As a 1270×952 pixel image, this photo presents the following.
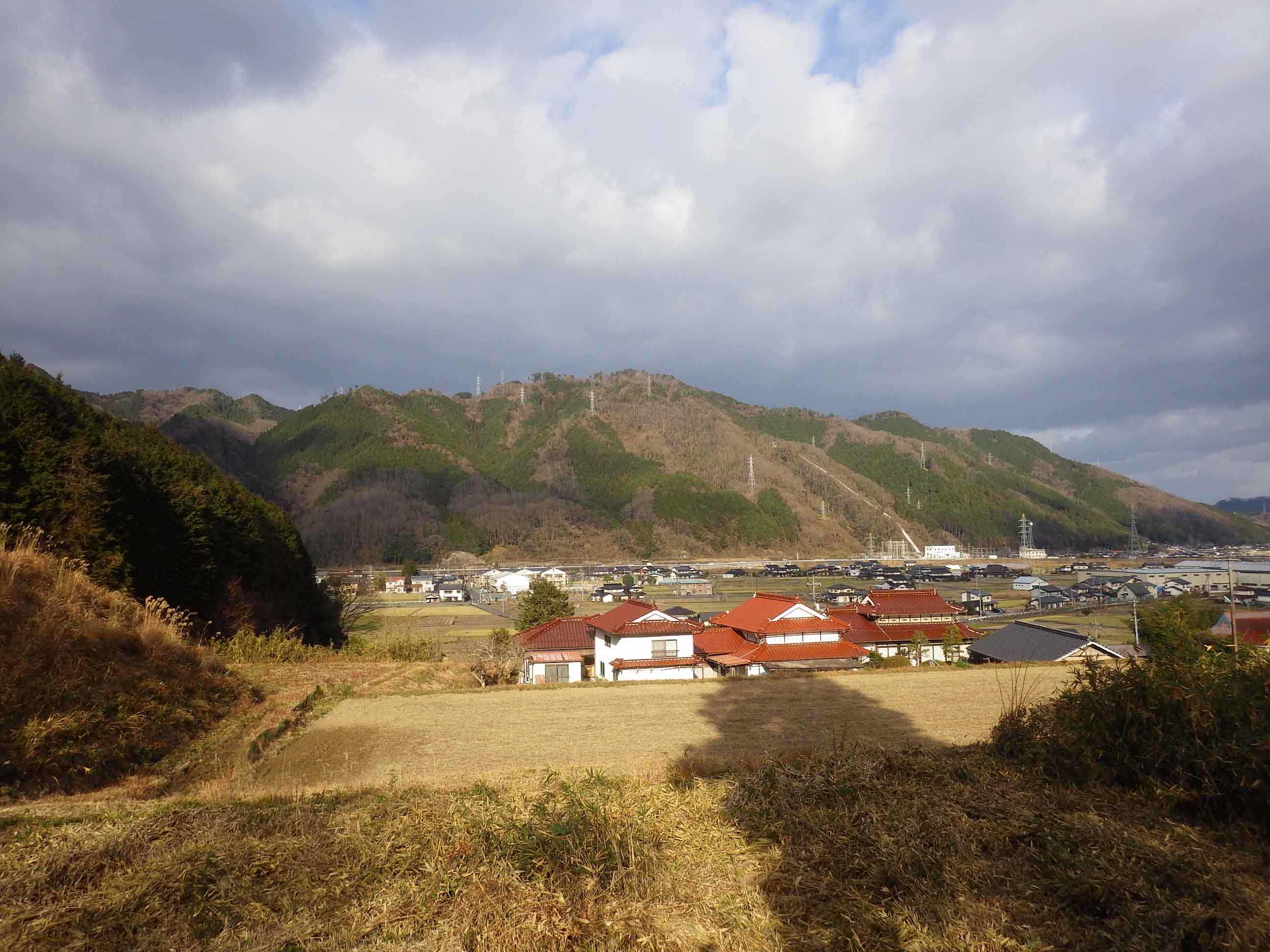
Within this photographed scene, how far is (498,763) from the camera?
8383 millimetres

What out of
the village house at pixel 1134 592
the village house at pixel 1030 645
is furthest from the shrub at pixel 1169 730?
the village house at pixel 1134 592

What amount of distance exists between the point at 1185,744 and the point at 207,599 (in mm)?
19248

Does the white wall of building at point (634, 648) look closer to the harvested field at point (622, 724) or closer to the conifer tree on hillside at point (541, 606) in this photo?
the conifer tree on hillside at point (541, 606)

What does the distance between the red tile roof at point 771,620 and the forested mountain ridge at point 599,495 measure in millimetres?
88704

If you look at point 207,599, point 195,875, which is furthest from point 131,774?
point 207,599

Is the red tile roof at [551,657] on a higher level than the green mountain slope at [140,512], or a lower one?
lower

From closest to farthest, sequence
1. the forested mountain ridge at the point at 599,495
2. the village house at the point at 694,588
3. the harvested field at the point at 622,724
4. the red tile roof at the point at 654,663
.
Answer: the harvested field at the point at 622,724 → the red tile roof at the point at 654,663 → the village house at the point at 694,588 → the forested mountain ridge at the point at 599,495

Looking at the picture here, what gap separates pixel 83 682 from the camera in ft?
24.6

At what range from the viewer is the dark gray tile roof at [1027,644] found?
2020 centimetres

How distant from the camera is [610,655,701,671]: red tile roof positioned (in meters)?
23.5

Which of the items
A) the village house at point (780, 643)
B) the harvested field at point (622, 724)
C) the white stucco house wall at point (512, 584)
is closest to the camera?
the harvested field at point (622, 724)

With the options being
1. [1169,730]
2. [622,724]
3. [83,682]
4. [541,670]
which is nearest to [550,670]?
[541,670]

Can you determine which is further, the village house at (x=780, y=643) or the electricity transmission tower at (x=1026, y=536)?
the electricity transmission tower at (x=1026, y=536)

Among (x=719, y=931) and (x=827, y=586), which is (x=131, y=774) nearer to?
(x=719, y=931)
